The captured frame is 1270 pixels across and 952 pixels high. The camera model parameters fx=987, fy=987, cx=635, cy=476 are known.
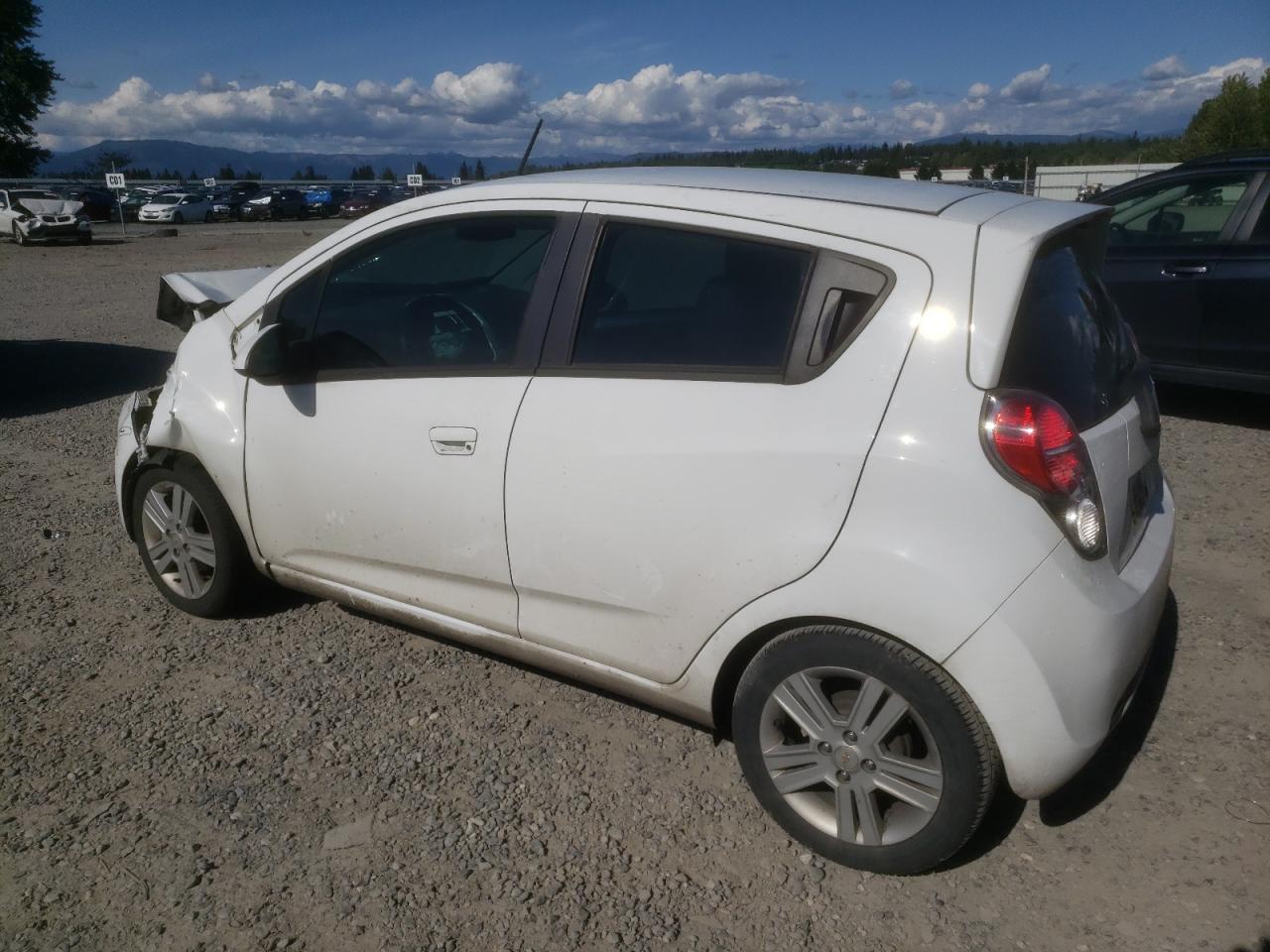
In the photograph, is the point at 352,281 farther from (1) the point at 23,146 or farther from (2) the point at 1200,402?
(1) the point at 23,146

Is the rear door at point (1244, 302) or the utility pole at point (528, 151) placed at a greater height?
the utility pole at point (528, 151)

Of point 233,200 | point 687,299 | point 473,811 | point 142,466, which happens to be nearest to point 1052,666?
point 687,299

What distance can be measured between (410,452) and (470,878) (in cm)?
129

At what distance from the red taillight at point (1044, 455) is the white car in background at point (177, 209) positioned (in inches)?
1825

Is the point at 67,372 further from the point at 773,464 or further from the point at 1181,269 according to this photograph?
the point at 1181,269

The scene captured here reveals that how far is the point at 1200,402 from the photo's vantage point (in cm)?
747

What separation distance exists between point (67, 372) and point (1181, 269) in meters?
9.32

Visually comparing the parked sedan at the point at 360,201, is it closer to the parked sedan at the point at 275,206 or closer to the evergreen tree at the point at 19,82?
the parked sedan at the point at 275,206

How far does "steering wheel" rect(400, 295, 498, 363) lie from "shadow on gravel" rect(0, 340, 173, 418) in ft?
18.7

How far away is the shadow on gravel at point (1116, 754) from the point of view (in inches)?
114

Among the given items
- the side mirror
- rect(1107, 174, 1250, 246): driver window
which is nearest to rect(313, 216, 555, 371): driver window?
the side mirror

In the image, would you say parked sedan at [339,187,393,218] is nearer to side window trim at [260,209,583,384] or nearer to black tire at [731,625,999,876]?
side window trim at [260,209,583,384]

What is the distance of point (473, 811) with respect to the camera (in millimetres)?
2912

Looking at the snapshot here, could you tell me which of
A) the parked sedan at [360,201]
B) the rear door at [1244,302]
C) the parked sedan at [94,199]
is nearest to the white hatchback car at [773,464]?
the rear door at [1244,302]
